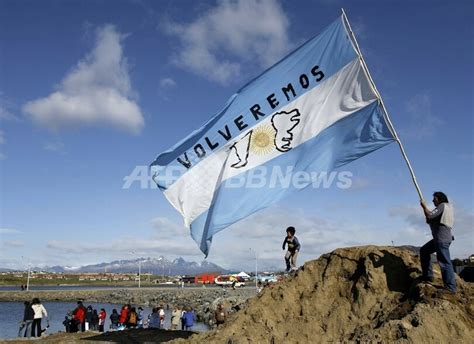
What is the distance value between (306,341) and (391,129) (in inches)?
209

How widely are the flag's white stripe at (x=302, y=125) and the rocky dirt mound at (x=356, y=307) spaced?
10.1ft

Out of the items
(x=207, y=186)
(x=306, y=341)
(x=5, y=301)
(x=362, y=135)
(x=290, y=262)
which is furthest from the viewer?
(x=5, y=301)

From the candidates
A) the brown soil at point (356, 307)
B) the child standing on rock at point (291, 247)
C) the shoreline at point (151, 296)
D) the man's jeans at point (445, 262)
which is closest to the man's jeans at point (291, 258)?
the child standing on rock at point (291, 247)

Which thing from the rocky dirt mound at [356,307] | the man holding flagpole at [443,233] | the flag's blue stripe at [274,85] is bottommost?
the rocky dirt mound at [356,307]

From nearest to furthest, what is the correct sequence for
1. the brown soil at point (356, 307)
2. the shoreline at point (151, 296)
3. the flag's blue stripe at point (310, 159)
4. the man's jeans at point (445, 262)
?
the brown soil at point (356, 307)
the man's jeans at point (445, 262)
the flag's blue stripe at point (310, 159)
the shoreline at point (151, 296)

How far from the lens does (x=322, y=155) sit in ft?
39.8

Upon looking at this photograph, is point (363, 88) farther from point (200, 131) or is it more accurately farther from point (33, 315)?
point (33, 315)

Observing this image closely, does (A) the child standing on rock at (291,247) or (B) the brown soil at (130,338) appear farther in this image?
(B) the brown soil at (130,338)

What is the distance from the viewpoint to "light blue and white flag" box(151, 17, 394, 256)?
12.0 metres

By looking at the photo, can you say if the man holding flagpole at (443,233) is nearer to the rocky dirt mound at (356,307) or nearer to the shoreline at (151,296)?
the rocky dirt mound at (356,307)

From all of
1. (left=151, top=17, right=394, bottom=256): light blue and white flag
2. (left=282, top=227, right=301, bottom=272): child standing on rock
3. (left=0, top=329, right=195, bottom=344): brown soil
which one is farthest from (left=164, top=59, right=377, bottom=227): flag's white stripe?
(left=0, top=329, right=195, bottom=344): brown soil

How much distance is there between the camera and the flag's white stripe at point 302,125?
478 inches

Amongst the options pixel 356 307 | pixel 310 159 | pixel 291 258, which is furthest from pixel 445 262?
pixel 291 258

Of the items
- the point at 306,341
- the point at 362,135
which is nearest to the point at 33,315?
the point at 306,341
